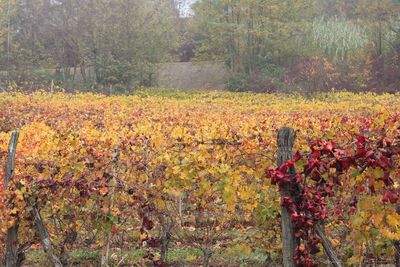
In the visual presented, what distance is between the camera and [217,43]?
108 ft

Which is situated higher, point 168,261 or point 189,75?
point 189,75

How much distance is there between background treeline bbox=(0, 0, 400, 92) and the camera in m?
27.8

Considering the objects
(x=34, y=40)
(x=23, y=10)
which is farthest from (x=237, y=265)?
(x=23, y=10)

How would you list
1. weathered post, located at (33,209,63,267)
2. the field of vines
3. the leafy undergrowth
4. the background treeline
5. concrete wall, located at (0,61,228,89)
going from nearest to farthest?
the field of vines, weathered post, located at (33,209,63,267), the leafy undergrowth, the background treeline, concrete wall, located at (0,61,228,89)

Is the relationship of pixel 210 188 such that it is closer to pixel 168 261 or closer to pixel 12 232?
pixel 12 232

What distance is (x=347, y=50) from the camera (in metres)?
29.9

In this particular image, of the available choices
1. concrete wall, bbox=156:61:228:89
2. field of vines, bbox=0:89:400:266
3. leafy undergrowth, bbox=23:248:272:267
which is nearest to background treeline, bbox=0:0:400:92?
concrete wall, bbox=156:61:228:89

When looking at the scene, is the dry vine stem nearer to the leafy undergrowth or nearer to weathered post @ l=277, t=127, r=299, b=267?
weathered post @ l=277, t=127, r=299, b=267

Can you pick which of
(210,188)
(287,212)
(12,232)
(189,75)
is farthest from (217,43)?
(287,212)

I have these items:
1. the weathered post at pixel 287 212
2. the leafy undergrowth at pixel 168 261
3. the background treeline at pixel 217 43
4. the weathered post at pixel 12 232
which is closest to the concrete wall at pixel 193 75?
the background treeline at pixel 217 43

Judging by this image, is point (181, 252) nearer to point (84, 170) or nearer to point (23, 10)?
point (84, 170)

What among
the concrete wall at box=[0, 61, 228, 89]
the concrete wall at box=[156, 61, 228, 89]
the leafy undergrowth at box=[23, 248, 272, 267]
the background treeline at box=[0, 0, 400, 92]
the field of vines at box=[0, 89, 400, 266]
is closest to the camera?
the field of vines at box=[0, 89, 400, 266]

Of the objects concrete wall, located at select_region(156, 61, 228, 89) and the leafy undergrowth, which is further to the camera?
concrete wall, located at select_region(156, 61, 228, 89)

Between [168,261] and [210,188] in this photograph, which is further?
[168,261]
